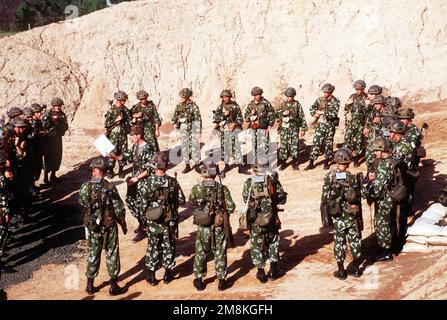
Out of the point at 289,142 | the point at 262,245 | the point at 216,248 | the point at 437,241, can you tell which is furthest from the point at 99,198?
the point at 289,142

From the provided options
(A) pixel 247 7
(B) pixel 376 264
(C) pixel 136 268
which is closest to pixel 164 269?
(C) pixel 136 268

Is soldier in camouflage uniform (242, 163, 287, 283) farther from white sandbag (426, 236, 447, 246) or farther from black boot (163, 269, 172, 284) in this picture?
white sandbag (426, 236, 447, 246)

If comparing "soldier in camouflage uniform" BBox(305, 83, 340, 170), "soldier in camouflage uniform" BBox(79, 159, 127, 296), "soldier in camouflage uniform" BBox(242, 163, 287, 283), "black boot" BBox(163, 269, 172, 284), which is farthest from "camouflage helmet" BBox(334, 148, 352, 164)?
"soldier in camouflage uniform" BBox(305, 83, 340, 170)

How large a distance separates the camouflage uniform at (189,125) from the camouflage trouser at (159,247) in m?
5.79

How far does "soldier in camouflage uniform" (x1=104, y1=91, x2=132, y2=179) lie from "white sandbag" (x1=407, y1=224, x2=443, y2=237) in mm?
8018

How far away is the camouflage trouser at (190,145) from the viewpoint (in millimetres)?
14852

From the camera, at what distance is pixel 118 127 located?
48.0 ft

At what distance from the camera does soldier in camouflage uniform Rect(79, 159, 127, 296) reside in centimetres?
890

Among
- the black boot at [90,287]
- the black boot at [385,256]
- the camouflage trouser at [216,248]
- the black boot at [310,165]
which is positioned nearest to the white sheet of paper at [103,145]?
the black boot at [90,287]

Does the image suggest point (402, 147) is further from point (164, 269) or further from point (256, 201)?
point (164, 269)

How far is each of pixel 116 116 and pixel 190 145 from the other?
215 centimetres

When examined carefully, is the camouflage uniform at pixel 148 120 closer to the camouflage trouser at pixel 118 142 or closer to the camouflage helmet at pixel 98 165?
the camouflage trouser at pixel 118 142

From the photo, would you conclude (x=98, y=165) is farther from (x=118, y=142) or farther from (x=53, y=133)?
(x=53, y=133)

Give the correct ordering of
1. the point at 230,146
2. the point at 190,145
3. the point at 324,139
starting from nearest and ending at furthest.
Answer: the point at 324,139 < the point at 230,146 < the point at 190,145
